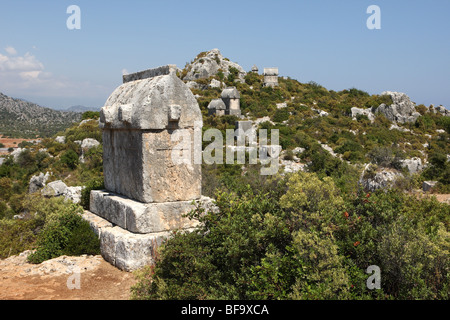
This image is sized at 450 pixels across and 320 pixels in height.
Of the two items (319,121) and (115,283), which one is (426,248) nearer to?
(115,283)

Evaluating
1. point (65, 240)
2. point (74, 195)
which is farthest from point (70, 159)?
point (65, 240)

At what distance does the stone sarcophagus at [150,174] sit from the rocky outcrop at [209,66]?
118 feet

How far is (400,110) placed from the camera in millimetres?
33250

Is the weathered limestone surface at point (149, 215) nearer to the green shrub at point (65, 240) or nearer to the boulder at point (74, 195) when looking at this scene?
the green shrub at point (65, 240)

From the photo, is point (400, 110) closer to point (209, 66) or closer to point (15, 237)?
point (209, 66)

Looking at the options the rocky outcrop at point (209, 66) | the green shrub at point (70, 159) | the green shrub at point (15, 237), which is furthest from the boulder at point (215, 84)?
the green shrub at point (15, 237)

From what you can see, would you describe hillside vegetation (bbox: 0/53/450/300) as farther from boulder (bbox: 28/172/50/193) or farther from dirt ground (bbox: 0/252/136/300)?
boulder (bbox: 28/172/50/193)

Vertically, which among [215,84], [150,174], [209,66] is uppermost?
[209,66]

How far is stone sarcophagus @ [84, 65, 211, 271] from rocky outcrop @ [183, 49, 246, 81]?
118 feet

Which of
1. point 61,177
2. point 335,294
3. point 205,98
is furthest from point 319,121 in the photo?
point 335,294

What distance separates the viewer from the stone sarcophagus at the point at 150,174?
17.2 ft

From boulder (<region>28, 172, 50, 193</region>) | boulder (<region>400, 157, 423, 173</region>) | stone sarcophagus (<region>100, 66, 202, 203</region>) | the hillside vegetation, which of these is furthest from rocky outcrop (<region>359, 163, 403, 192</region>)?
boulder (<region>28, 172, 50, 193</region>)

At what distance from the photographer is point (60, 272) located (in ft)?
16.9

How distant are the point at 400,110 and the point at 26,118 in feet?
257
